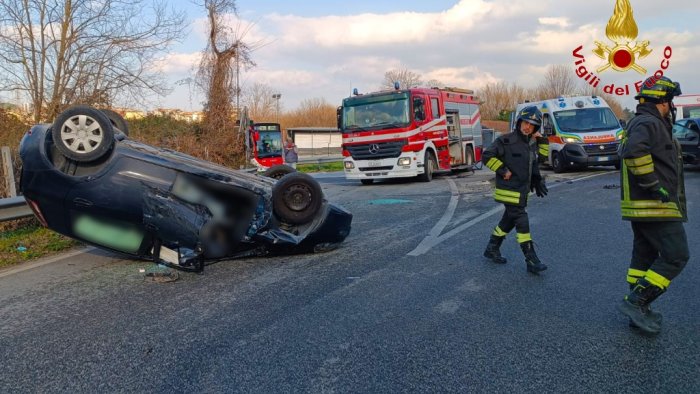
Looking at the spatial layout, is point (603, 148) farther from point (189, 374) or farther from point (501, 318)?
point (189, 374)

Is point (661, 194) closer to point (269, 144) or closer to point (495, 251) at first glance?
point (495, 251)

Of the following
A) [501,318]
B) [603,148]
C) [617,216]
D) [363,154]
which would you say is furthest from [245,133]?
[501,318]

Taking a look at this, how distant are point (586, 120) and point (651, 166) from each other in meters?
15.9

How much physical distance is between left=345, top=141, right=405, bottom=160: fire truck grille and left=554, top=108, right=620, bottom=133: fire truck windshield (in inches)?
229

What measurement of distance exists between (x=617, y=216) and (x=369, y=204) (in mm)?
4785

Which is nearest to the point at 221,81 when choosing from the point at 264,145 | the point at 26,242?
the point at 264,145

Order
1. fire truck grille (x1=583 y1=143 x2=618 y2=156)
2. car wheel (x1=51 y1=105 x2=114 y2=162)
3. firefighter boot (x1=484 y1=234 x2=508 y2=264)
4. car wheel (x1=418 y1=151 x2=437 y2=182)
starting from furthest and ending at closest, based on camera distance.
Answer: fire truck grille (x1=583 y1=143 x2=618 y2=156) → car wheel (x1=418 y1=151 x2=437 y2=182) → firefighter boot (x1=484 y1=234 x2=508 y2=264) → car wheel (x1=51 y1=105 x2=114 y2=162)

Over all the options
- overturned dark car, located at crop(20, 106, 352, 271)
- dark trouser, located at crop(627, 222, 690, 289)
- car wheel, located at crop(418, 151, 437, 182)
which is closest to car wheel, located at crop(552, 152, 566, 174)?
car wheel, located at crop(418, 151, 437, 182)

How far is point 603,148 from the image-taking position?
57.6 ft

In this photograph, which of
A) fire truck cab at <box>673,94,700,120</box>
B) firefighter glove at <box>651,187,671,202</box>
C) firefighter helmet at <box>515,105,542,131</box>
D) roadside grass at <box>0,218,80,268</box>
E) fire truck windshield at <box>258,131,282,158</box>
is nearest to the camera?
firefighter glove at <box>651,187,671,202</box>

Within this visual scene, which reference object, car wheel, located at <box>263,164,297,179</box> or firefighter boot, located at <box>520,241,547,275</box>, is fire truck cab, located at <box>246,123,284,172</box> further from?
firefighter boot, located at <box>520,241,547,275</box>

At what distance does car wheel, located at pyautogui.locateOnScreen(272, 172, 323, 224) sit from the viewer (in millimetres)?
6492

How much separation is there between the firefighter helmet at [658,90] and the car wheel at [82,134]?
4.65m

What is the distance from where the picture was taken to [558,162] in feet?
60.2
